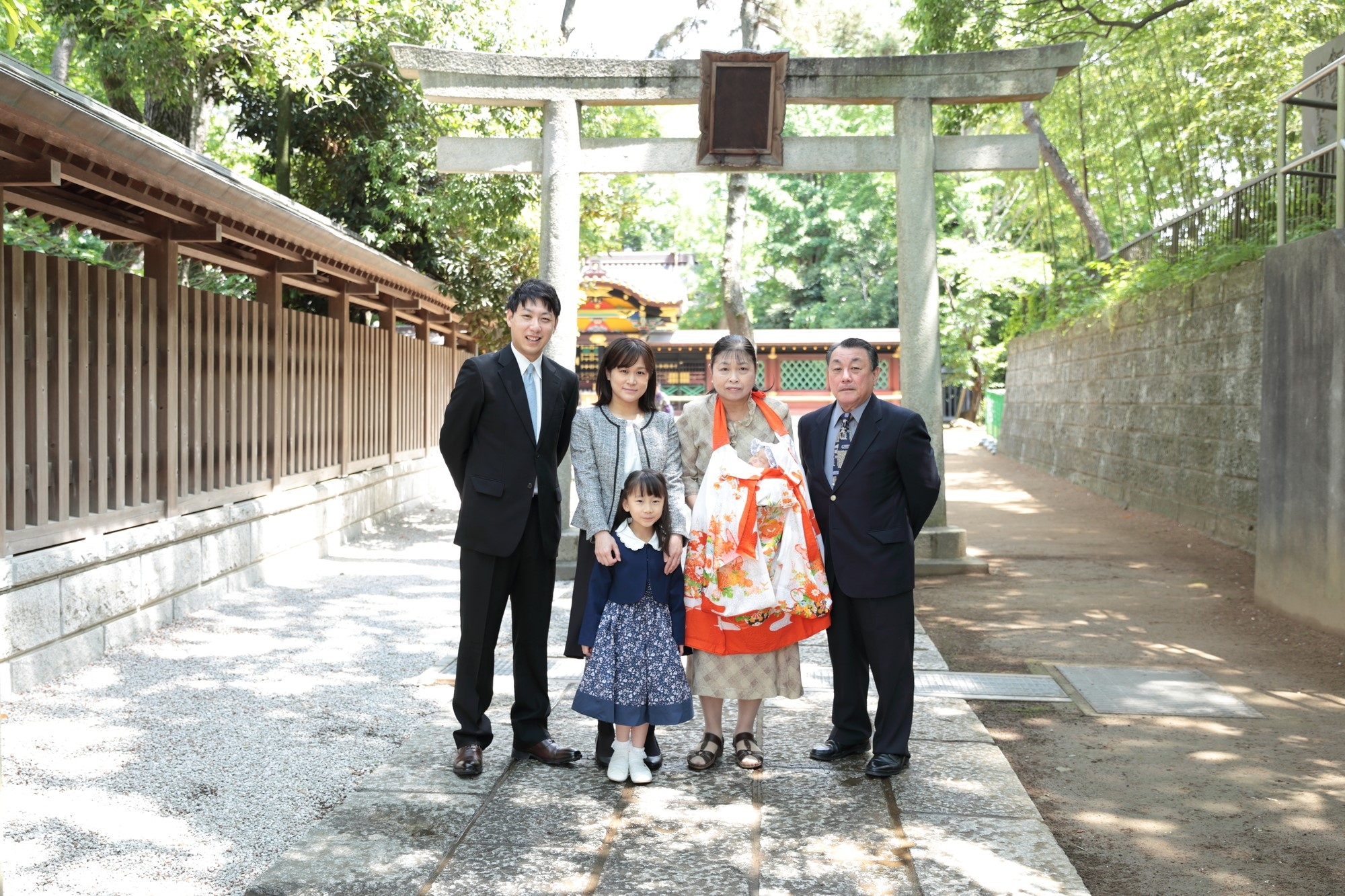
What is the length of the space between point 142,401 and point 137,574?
1037mm

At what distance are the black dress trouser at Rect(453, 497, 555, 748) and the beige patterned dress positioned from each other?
58cm

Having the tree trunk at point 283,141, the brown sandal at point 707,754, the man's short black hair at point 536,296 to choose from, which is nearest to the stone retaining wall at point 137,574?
the man's short black hair at point 536,296

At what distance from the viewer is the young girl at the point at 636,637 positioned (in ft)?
12.8

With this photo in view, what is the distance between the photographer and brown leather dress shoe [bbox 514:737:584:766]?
4.17 metres

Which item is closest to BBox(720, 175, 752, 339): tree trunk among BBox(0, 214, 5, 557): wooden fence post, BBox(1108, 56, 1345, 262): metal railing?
BBox(1108, 56, 1345, 262): metal railing

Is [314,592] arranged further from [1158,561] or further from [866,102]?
[1158,561]

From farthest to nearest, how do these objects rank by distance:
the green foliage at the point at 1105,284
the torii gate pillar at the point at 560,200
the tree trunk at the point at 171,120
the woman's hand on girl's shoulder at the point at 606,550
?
the tree trunk at the point at 171,120, the green foliage at the point at 1105,284, the torii gate pillar at the point at 560,200, the woman's hand on girl's shoulder at the point at 606,550

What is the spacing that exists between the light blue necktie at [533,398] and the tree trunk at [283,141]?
10222mm

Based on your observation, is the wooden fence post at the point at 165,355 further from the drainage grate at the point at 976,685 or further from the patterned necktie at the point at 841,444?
the patterned necktie at the point at 841,444

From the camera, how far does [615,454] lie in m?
4.06

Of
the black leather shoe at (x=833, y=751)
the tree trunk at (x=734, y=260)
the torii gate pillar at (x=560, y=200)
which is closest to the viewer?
the black leather shoe at (x=833, y=751)

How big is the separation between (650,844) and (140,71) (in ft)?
32.2

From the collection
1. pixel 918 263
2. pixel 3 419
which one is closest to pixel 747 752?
pixel 3 419

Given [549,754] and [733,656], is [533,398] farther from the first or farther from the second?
[549,754]
